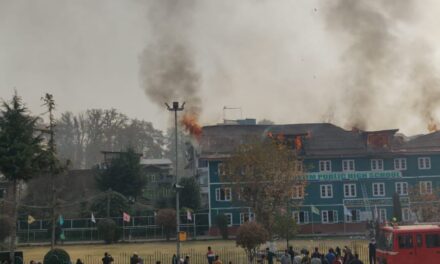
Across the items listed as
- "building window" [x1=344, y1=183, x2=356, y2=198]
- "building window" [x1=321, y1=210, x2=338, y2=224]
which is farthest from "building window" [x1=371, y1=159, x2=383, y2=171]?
"building window" [x1=321, y1=210, x2=338, y2=224]

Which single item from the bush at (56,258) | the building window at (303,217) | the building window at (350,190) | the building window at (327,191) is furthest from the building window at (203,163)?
the bush at (56,258)

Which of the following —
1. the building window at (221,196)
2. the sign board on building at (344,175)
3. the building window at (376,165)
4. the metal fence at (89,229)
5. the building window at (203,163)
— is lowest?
the metal fence at (89,229)

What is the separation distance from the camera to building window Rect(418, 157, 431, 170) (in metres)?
73.2

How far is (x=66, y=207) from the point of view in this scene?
75500mm

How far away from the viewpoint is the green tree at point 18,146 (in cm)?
3397

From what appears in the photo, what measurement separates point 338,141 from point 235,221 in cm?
1658

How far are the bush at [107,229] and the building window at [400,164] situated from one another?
35.1 m

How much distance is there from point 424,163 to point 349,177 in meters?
9.56

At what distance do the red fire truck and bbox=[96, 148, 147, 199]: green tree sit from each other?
52.5m

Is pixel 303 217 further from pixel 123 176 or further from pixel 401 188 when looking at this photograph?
pixel 123 176

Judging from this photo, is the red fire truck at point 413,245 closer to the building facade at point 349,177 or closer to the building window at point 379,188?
the building facade at point 349,177

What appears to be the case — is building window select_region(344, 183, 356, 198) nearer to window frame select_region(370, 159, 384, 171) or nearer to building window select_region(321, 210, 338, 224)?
building window select_region(321, 210, 338, 224)

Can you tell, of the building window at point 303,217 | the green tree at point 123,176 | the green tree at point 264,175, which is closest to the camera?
the green tree at point 264,175

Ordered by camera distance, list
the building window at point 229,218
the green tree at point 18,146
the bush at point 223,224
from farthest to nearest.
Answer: the building window at point 229,218 → the bush at point 223,224 → the green tree at point 18,146
